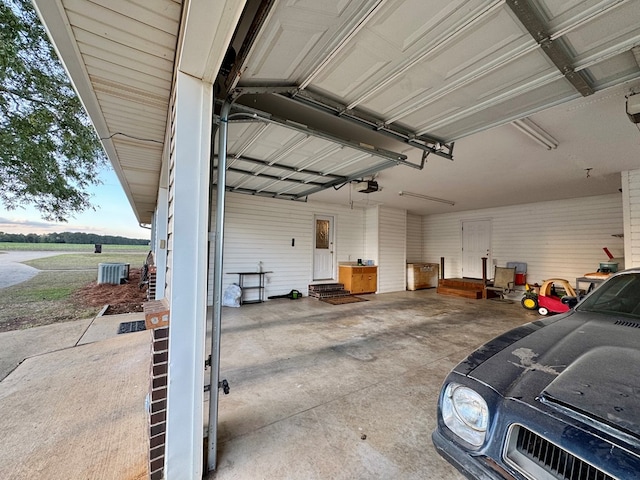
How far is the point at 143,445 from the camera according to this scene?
5.59 ft

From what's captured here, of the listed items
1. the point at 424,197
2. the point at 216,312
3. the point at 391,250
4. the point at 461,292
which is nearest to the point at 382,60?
the point at 216,312

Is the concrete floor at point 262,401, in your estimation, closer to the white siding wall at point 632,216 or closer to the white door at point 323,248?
the white siding wall at point 632,216

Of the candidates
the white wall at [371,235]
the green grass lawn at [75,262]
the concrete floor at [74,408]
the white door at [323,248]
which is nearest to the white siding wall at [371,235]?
the white wall at [371,235]

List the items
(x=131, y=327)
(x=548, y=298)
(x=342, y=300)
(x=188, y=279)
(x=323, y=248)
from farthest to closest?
(x=323, y=248) < (x=342, y=300) < (x=548, y=298) < (x=131, y=327) < (x=188, y=279)

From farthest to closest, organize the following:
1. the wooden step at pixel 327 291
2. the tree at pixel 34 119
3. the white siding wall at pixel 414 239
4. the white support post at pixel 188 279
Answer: the white siding wall at pixel 414 239 < the wooden step at pixel 327 291 < the tree at pixel 34 119 < the white support post at pixel 188 279

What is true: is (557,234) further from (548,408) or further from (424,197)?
(548,408)

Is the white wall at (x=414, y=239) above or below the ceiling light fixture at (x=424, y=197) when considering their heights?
below

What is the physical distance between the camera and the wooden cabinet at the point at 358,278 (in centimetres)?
751

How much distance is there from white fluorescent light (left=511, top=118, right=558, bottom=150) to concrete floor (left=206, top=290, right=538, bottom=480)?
9.13ft

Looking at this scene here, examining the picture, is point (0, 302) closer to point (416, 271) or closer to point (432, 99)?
point (432, 99)

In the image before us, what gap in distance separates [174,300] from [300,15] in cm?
158

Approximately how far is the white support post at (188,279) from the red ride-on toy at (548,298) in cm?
636

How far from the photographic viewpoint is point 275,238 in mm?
6840

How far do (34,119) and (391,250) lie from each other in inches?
342
